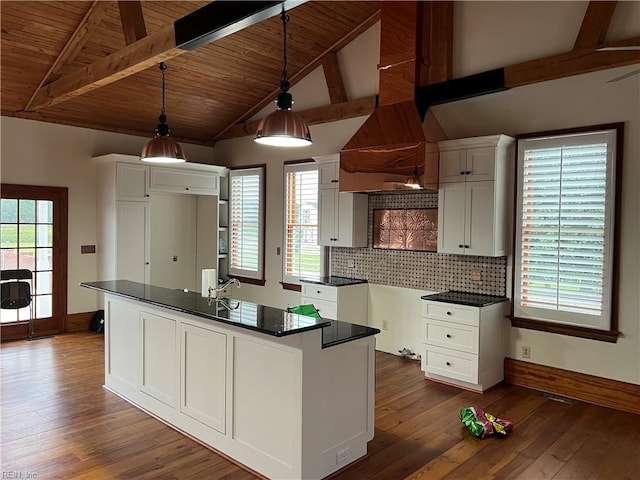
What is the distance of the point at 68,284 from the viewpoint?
634 centimetres

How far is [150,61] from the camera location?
12.8 feet

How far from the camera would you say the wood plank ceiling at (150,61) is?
4.66 m

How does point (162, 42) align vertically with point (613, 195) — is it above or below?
above

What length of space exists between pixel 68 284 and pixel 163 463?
419cm

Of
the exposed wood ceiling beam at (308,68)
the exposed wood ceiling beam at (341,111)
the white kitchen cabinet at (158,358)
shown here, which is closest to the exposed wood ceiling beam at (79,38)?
the exposed wood ceiling beam at (308,68)

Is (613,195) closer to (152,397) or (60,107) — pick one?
(152,397)

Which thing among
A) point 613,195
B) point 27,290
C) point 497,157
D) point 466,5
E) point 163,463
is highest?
point 466,5

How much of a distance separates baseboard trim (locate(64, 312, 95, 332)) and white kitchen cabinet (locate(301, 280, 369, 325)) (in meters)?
3.08

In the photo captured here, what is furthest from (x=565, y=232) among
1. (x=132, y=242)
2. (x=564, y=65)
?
(x=132, y=242)

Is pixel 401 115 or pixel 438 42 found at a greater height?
pixel 438 42

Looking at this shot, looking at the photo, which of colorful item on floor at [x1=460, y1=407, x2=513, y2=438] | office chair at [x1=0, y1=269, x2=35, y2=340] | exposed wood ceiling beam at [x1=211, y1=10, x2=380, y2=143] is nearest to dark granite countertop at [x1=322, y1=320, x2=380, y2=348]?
colorful item on floor at [x1=460, y1=407, x2=513, y2=438]

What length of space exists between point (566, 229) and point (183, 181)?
5.02 metres

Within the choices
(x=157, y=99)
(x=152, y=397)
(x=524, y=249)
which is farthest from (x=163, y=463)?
(x=157, y=99)

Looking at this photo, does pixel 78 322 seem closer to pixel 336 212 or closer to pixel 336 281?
pixel 336 281
